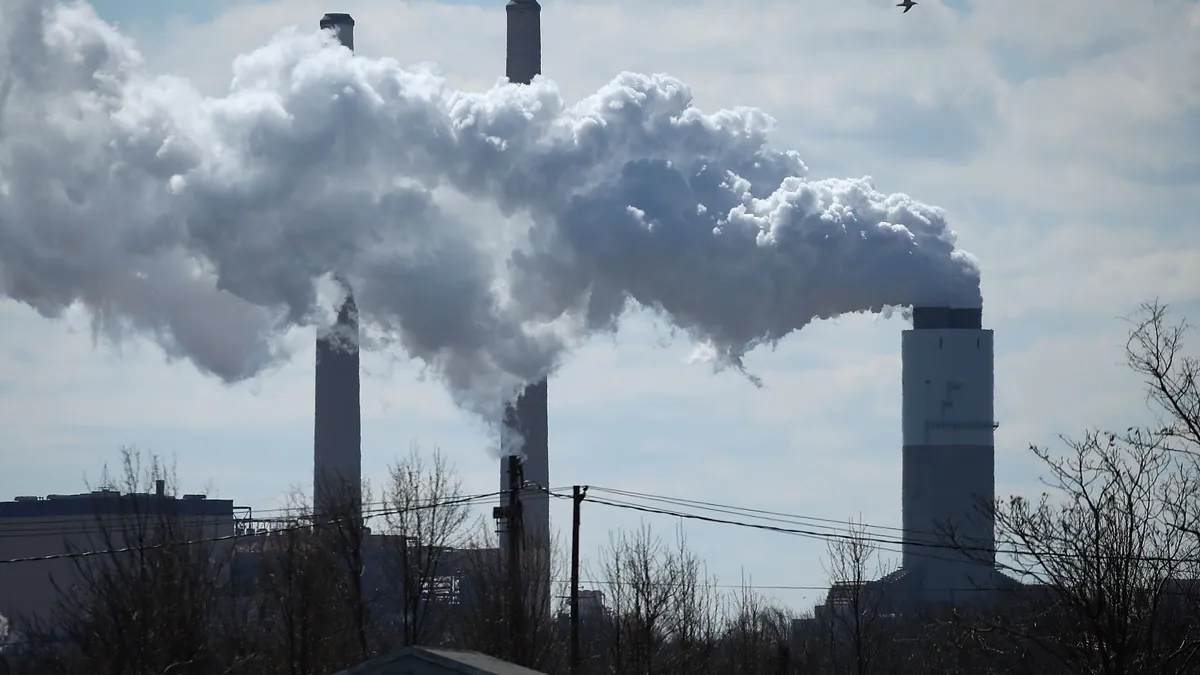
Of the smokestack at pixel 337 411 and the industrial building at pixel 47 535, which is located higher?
the smokestack at pixel 337 411

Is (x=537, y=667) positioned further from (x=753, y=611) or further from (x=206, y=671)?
(x=753, y=611)

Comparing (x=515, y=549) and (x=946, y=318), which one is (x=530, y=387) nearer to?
(x=946, y=318)

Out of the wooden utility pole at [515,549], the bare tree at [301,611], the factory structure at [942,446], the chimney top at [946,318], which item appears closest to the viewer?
the wooden utility pole at [515,549]

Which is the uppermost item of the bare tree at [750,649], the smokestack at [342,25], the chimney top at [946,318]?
the smokestack at [342,25]

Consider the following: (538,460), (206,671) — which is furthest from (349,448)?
(206,671)

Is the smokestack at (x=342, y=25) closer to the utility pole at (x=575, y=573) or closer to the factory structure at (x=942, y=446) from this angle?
the factory structure at (x=942, y=446)

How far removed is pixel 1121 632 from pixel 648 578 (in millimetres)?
20698

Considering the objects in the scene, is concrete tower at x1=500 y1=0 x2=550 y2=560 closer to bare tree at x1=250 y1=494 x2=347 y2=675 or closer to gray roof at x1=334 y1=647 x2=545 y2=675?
bare tree at x1=250 y1=494 x2=347 y2=675

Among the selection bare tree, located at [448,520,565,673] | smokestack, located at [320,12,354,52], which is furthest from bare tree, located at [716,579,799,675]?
smokestack, located at [320,12,354,52]

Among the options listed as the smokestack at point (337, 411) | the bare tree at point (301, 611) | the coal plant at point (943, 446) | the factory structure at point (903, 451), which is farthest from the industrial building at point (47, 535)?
the coal plant at point (943, 446)

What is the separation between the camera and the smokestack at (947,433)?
70.4 m

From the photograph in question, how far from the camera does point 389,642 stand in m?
40.5

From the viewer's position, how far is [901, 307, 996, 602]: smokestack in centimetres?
7044

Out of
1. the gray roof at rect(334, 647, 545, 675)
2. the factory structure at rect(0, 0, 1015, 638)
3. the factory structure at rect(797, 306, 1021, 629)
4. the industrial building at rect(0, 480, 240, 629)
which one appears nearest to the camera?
the gray roof at rect(334, 647, 545, 675)
